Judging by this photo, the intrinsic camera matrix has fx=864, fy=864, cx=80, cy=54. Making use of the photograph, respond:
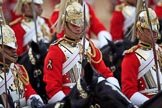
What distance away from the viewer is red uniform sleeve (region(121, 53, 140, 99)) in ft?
21.5

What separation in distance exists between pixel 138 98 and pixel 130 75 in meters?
0.20

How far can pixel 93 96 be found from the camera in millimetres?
5363

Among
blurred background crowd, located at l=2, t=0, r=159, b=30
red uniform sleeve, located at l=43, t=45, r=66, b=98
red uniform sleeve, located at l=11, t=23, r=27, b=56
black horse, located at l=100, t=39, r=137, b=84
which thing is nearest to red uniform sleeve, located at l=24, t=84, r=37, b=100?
red uniform sleeve, located at l=43, t=45, r=66, b=98

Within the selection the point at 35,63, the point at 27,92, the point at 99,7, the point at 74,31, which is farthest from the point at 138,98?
the point at 99,7

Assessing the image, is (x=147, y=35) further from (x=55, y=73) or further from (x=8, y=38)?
(x=8, y=38)

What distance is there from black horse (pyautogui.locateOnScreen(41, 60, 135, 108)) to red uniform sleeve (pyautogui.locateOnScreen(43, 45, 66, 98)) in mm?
1128

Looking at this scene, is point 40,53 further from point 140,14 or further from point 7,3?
point 7,3

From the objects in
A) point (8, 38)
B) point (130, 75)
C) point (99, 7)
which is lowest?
point (99, 7)

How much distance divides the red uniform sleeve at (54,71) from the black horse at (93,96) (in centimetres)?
113

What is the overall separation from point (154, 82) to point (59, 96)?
73 cm

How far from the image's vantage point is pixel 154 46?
21.2 ft

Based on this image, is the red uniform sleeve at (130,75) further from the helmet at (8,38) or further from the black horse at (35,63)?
the black horse at (35,63)

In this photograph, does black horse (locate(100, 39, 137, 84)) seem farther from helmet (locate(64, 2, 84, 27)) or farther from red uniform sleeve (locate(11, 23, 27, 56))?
helmet (locate(64, 2, 84, 27))

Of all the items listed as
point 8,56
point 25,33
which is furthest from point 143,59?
point 25,33
